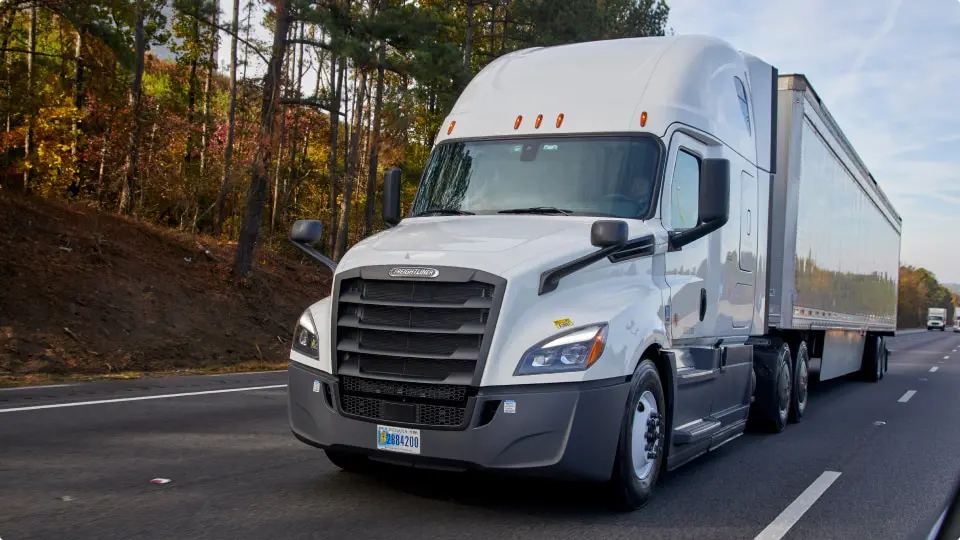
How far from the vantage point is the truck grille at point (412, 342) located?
5.45m

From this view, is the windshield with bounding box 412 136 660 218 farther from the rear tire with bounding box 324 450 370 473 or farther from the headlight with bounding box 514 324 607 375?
the rear tire with bounding box 324 450 370 473

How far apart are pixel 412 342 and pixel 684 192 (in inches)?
109

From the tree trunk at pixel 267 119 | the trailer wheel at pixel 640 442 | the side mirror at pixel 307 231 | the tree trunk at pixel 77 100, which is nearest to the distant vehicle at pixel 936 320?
the tree trunk at pixel 267 119

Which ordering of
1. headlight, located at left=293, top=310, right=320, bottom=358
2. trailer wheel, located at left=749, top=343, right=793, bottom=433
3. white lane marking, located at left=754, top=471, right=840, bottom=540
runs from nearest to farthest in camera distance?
white lane marking, located at left=754, top=471, right=840, bottom=540
headlight, located at left=293, top=310, right=320, bottom=358
trailer wheel, located at left=749, top=343, right=793, bottom=433

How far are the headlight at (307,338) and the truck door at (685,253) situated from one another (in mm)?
2532

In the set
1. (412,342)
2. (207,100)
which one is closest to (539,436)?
(412,342)

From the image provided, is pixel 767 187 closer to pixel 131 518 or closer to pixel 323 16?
pixel 131 518

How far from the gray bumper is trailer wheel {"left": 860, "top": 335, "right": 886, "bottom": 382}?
14188 millimetres

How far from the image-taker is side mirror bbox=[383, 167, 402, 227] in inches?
302

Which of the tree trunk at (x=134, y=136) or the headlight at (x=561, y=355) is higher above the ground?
the tree trunk at (x=134, y=136)

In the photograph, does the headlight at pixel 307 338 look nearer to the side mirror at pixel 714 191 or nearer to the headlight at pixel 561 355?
the headlight at pixel 561 355

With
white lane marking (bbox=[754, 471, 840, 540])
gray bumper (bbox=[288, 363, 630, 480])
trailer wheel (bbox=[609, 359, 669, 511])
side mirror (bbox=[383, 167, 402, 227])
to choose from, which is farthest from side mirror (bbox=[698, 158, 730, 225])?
side mirror (bbox=[383, 167, 402, 227])

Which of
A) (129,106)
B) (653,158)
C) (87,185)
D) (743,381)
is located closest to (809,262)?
(743,381)

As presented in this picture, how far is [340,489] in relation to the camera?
623 cm
